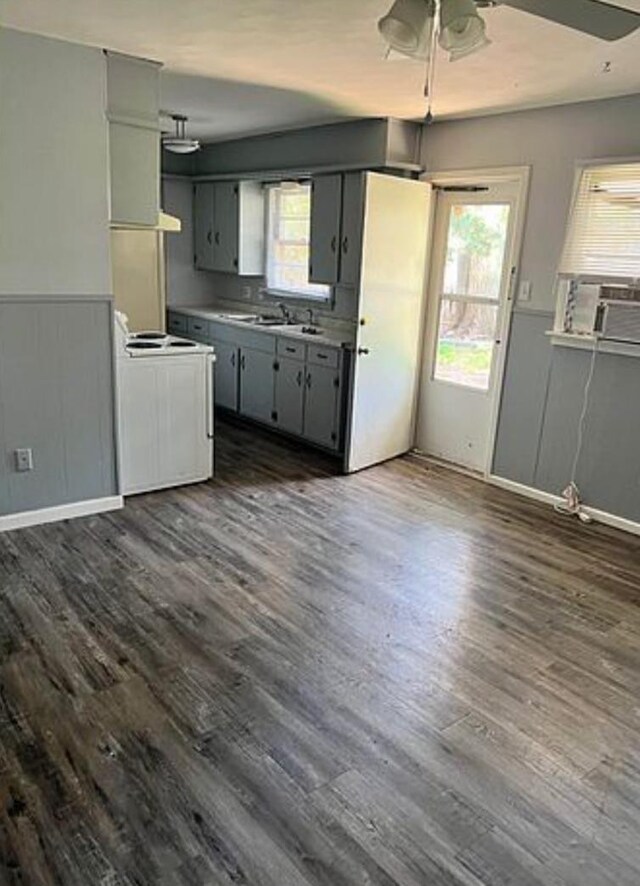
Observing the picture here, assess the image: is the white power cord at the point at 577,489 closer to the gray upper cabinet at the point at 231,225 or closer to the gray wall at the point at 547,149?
the gray wall at the point at 547,149

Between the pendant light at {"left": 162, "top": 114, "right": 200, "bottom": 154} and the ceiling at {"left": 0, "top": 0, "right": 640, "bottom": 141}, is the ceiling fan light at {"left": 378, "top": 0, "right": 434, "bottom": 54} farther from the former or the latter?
the pendant light at {"left": 162, "top": 114, "right": 200, "bottom": 154}

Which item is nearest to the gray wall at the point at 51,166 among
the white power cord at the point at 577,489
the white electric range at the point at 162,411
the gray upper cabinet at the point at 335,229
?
the white electric range at the point at 162,411

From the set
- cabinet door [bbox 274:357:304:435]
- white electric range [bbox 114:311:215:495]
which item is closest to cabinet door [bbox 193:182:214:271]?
cabinet door [bbox 274:357:304:435]

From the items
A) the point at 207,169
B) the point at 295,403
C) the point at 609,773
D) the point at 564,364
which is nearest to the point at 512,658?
the point at 609,773

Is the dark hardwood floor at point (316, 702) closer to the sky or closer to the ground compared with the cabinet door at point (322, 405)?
closer to the ground

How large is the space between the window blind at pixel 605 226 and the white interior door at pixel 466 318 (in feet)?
1.56

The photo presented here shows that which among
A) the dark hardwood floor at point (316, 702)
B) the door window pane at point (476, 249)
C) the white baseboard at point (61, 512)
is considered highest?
the door window pane at point (476, 249)

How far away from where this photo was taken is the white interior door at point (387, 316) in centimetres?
454

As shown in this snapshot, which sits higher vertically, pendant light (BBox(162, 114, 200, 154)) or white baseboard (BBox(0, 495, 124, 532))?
pendant light (BBox(162, 114, 200, 154))

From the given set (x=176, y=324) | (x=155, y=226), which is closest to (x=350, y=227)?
(x=155, y=226)

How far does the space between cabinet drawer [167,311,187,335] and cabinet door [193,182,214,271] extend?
576 millimetres

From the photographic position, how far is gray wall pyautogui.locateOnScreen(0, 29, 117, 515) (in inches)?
128

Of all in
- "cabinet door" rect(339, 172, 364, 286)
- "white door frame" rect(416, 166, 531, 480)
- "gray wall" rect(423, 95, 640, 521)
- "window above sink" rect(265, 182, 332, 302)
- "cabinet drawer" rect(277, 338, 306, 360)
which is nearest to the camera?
"gray wall" rect(423, 95, 640, 521)

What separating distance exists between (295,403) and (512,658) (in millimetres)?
3116
